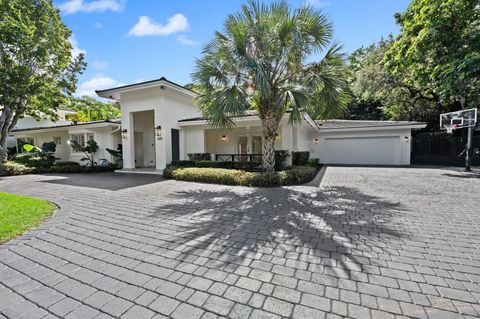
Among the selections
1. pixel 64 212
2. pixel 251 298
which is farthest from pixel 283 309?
pixel 64 212

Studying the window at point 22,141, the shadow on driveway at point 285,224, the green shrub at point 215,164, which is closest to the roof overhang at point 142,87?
the green shrub at point 215,164

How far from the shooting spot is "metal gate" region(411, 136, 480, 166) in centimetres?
1422

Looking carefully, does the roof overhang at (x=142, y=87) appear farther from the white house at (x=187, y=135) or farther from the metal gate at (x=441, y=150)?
the metal gate at (x=441, y=150)

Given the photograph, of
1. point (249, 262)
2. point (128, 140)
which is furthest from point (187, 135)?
point (249, 262)

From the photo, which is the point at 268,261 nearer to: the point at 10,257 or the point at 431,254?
the point at 431,254

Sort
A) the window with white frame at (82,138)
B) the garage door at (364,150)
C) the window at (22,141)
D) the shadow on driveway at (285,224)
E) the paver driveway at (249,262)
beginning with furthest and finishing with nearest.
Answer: the window at (22,141) → the window with white frame at (82,138) → the garage door at (364,150) → the shadow on driveway at (285,224) → the paver driveway at (249,262)

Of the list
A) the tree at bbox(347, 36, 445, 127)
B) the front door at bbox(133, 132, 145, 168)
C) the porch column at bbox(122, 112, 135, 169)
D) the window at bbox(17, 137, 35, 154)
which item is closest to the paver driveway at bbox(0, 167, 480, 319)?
the porch column at bbox(122, 112, 135, 169)

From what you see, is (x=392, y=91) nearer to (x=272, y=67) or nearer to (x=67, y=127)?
(x=272, y=67)

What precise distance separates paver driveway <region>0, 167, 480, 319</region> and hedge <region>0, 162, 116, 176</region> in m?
9.47

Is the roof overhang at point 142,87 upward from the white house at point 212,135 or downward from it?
upward

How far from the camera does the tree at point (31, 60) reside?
11328 millimetres

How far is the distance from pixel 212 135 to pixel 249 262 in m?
14.3

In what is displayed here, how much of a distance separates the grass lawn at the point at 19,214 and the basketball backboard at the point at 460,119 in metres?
18.3

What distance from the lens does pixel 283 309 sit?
204cm
